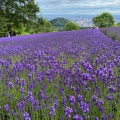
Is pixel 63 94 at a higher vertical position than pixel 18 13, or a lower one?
lower

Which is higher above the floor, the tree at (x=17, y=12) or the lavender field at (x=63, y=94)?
the tree at (x=17, y=12)

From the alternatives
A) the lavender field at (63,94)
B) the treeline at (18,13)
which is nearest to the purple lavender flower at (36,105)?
the lavender field at (63,94)

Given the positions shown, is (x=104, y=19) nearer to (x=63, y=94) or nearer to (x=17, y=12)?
(x=17, y=12)

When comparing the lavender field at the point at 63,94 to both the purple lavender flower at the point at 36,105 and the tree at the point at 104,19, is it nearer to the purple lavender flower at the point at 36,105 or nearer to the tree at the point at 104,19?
the purple lavender flower at the point at 36,105

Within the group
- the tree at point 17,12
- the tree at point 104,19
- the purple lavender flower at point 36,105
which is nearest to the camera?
the purple lavender flower at point 36,105

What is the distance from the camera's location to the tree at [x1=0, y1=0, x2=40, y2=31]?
27.3 m

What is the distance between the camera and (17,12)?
27922 mm

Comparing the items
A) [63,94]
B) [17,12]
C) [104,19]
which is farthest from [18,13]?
[104,19]

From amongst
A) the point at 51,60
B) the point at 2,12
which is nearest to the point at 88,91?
the point at 51,60

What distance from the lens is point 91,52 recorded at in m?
5.41

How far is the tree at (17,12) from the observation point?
27.3 meters

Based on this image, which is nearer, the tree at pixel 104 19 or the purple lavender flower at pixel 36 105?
the purple lavender flower at pixel 36 105

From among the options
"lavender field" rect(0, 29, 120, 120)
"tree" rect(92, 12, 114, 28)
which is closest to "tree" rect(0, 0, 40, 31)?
"lavender field" rect(0, 29, 120, 120)

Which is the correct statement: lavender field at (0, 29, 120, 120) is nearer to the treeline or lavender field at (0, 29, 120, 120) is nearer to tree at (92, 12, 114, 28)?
the treeline
